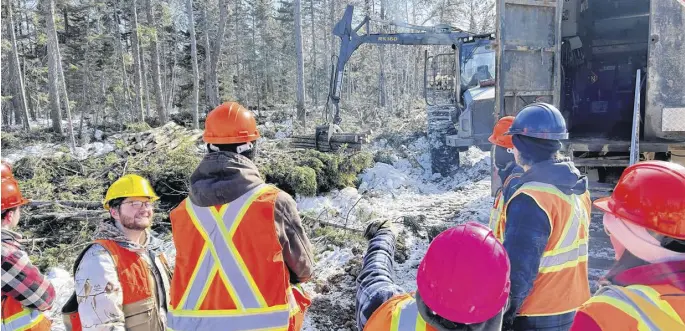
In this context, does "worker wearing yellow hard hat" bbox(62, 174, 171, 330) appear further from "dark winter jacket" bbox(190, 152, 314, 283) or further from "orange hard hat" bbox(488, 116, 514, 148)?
"orange hard hat" bbox(488, 116, 514, 148)

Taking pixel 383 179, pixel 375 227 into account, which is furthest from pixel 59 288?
pixel 383 179

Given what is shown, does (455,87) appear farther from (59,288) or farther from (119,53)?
(119,53)

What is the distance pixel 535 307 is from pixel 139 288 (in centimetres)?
206

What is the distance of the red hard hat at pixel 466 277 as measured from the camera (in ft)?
4.10

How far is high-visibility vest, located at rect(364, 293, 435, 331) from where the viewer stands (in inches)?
54.8

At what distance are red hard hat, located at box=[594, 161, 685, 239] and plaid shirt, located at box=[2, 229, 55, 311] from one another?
2.74 meters

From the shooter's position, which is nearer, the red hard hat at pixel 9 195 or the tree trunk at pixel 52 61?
the red hard hat at pixel 9 195

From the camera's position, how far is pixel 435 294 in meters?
1.29

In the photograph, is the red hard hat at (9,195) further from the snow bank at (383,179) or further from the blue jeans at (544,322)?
the snow bank at (383,179)

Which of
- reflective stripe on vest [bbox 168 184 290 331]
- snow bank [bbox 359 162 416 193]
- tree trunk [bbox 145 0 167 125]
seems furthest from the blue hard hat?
tree trunk [bbox 145 0 167 125]

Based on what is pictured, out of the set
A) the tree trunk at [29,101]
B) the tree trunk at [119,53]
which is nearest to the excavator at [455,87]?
the tree trunk at [119,53]

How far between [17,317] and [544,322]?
2.76 metres

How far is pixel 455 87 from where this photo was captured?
12.2 m

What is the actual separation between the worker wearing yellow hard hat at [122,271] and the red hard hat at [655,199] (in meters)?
2.23
